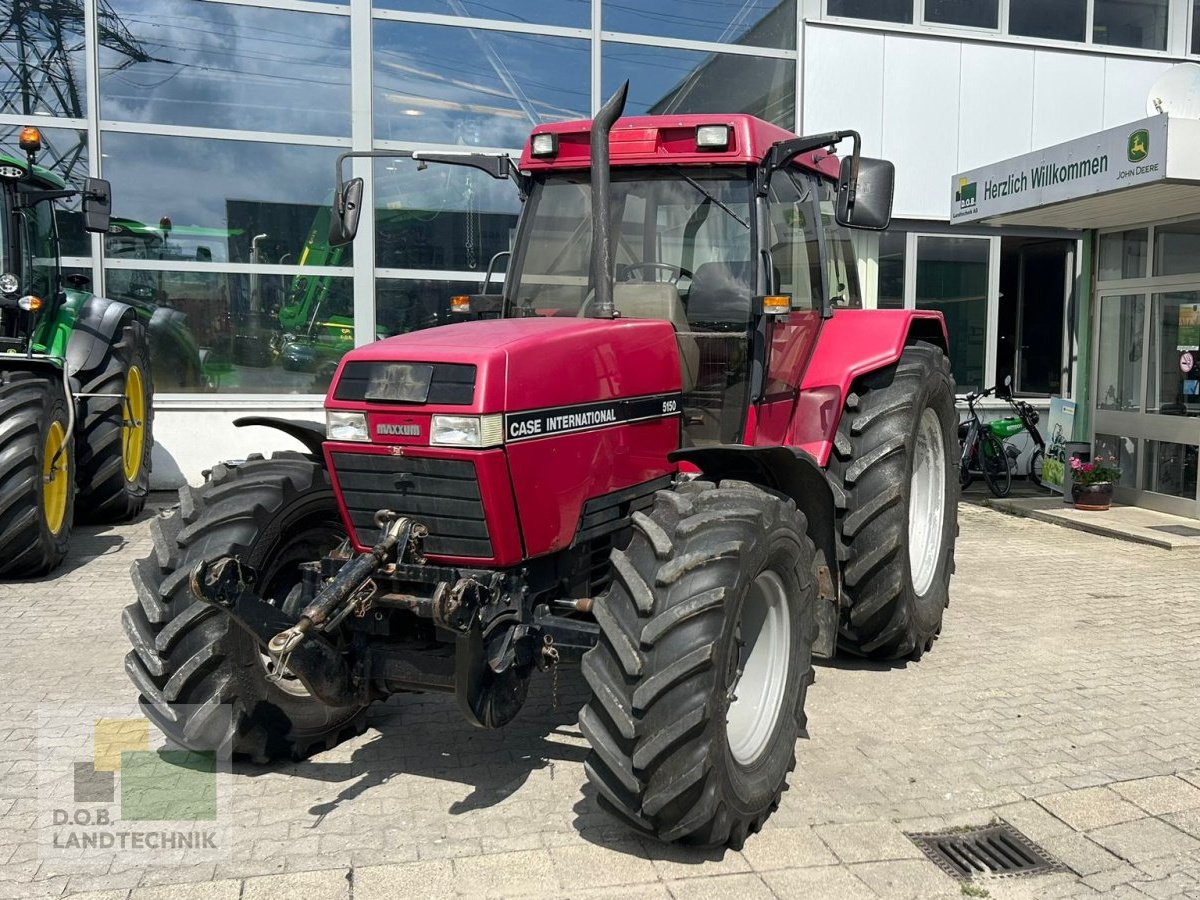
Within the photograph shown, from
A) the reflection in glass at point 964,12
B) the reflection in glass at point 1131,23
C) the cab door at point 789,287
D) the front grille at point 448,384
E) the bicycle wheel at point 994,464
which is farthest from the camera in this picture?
the reflection in glass at point 1131,23

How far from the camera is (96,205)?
7.36 meters

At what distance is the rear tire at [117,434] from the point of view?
26.8ft

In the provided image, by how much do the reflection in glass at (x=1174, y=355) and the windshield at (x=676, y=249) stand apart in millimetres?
6357

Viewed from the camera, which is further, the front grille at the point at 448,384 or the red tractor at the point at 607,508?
the front grille at the point at 448,384

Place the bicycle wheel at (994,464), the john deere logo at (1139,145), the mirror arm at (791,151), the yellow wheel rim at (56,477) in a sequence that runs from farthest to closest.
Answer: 1. the bicycle wheel at (994,464)
2. the john deere logo at (1139,145)
3. the yellow wheel rim at (56,477)
4. the mirror arm at (791,151)

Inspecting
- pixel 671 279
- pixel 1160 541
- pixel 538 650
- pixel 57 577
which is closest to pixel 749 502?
pixel 538 650

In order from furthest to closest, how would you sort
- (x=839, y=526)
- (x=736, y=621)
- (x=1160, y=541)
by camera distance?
(x=1160, y=541) → (x=839, y=526) → (x=736, y=621)

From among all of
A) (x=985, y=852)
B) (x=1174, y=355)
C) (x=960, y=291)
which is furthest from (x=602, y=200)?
(x=960, y=291)

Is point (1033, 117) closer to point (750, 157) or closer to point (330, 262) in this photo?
point (330, 262)

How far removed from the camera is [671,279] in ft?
14.5

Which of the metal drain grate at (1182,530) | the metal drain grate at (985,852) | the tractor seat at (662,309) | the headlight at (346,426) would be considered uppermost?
the tractor seat at (662,309)

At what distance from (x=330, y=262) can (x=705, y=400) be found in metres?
7.06

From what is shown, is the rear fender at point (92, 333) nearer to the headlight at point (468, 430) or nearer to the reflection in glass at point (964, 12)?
the headlight at point (468, 430)

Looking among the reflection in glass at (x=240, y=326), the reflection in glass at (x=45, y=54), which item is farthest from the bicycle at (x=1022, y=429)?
the reflection in glass at (x=45, y=54)
